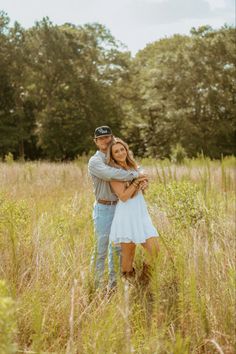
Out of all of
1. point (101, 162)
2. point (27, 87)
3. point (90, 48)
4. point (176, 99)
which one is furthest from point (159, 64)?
point (101, 162)

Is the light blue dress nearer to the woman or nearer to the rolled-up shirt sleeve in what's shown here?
the woman

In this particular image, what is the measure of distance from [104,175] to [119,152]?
25 cm

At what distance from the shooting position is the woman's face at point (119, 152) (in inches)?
164

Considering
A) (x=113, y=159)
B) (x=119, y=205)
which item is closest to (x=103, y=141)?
(x=113, y=159)

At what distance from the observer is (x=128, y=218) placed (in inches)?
161

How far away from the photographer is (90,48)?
3058 centimetres

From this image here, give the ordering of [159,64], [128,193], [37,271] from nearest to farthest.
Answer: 1. [37,271]
2. [128,193]
3. [159,64]

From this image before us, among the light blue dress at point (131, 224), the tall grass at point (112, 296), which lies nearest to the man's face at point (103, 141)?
the light blue dress at point (131, 224)

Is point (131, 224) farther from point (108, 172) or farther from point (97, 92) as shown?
point (97, 92)

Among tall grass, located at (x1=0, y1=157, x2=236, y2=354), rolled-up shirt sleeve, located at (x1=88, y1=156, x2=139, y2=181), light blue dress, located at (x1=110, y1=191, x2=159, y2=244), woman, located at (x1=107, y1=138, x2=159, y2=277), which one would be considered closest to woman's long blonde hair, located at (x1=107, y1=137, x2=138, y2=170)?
woman, located at (x1=107, y1=138, x2=159, y2=277)

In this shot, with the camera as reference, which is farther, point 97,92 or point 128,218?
point 97,92

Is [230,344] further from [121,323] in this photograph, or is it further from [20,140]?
[20,140]

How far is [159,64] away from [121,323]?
32.0 metres

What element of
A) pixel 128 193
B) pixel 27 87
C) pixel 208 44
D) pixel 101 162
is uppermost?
pixel 208 44
